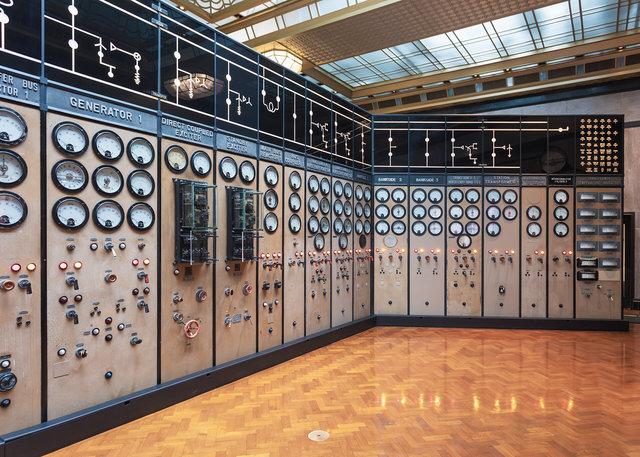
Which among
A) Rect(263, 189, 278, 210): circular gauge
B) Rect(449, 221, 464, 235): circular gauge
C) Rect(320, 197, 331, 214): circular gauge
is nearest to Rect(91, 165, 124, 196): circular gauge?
Rect(263, 189, 278, 210): circular gauge

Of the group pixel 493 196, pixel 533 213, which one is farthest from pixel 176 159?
pixel 533 213

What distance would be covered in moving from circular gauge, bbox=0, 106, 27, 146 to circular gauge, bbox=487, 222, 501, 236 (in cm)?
937

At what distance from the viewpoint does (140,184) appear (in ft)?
16.0

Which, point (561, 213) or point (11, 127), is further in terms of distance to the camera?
point (561, 213)

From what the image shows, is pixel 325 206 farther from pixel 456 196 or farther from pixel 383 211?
pixel 456 196

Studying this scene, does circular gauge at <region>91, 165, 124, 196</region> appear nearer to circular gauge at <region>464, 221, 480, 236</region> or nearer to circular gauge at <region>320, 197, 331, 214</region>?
circular gauge at <region>320, 197, 331, 214</region>

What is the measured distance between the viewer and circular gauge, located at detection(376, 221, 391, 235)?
10.1 metres

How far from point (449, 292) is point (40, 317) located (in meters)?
8.48

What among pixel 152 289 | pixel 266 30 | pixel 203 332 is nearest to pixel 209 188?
pixel 152 289

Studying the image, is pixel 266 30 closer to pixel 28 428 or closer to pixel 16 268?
pixel 16 268

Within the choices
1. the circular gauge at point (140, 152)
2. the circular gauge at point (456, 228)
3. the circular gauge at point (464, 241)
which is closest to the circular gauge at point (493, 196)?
the circular gauge at point (456, 228)

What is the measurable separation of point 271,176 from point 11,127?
377cm

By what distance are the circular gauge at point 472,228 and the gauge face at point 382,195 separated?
2102mm

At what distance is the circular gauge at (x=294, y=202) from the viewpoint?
24.2 ft
